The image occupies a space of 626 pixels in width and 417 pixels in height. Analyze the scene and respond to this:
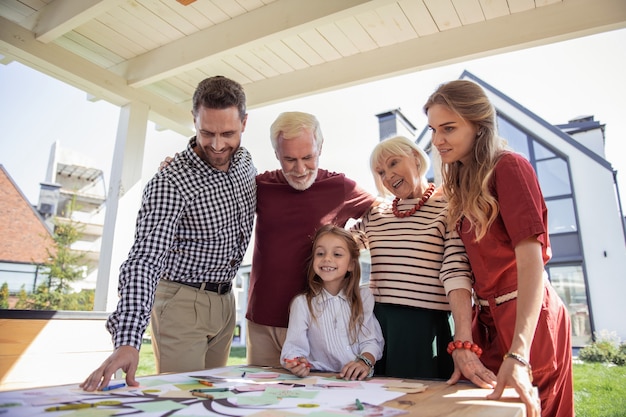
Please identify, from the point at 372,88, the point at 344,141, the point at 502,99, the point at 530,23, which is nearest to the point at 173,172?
the point at 530,23

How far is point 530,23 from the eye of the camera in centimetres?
218

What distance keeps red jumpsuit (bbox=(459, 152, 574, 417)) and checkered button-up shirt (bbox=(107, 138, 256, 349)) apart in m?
0.89

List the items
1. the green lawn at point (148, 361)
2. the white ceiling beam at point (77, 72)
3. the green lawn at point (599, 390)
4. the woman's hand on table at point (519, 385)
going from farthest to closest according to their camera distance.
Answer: the green lawn at point (148, 361), the green lawn at point (599, 390), the white ceiling beam at point (77, 72), the woman's hand on table at point (519, 385)

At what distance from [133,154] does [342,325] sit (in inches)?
A: 75.6

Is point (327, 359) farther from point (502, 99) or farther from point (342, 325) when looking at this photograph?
point (502, 99)

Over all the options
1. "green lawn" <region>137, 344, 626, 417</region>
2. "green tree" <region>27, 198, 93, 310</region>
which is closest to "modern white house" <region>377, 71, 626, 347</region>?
"green lawn" <region>137, 344, 626, 417</region>

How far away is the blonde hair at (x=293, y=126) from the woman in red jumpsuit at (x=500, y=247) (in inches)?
23.1

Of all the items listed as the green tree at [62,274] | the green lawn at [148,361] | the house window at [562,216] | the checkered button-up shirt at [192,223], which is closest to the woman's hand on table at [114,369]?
the checkered button-up shirt at [192,223]

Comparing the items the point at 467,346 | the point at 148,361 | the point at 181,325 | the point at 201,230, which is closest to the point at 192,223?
the point at 201,230

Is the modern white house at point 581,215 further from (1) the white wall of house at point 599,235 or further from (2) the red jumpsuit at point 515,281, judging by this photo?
(2) the red jumpsuit at point 515,281

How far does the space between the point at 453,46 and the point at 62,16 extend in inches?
78.3

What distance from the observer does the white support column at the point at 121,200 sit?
268 cm

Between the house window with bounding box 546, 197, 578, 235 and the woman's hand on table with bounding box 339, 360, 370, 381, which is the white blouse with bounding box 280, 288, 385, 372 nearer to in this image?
the woman's hand on table with bounding box 339, 360, 370, 381

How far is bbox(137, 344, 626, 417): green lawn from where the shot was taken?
2992 millimetres
